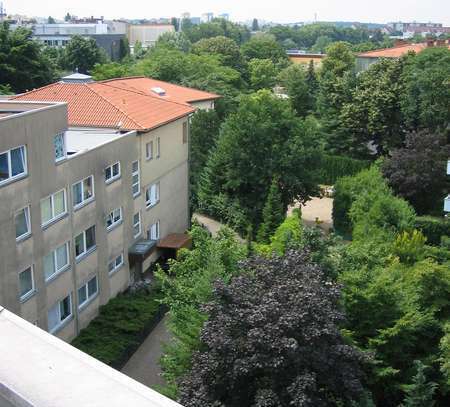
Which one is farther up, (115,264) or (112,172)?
(112,172)

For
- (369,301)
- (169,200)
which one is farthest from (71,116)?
(369,301)

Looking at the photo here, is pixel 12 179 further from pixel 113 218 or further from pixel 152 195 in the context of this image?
pixel 152 195

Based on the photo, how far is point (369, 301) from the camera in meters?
18.2

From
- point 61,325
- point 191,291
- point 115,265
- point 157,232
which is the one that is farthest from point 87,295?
point 191,291

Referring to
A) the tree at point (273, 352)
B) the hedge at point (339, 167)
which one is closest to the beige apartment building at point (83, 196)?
the tree at point (273, 352)

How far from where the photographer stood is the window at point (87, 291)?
24594 mm

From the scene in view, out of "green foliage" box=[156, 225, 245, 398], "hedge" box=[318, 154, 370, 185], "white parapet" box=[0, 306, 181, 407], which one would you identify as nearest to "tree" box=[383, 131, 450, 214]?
"hedge" box=[318, 154, 370, 185]

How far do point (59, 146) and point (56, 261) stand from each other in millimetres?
4135

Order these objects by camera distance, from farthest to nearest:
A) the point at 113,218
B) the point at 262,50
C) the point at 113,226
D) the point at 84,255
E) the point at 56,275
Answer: the point at 262,50 → the point at 113,218 → the point at 113,226 → the point at 84,255 → the point at 56,275

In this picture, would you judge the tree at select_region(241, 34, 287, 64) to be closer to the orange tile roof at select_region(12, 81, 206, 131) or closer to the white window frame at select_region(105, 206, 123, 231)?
the orange tile roof at select_region(12, 81, 206, 131)

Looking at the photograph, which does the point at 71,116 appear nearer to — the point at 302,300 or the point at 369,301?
the point at 369,301

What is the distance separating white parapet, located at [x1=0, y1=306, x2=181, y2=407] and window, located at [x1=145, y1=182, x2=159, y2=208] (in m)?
27.1

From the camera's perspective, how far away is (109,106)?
100.0ft

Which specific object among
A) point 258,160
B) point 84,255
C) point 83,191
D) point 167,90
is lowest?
point 84,255
